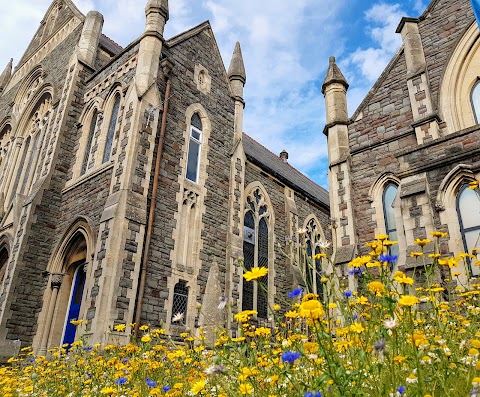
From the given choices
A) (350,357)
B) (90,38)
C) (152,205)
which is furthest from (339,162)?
(90,38)

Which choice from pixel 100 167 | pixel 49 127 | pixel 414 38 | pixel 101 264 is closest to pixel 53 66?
pixel 49 127

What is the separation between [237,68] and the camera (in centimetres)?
1666

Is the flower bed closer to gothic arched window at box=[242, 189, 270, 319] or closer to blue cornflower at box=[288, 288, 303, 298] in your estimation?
blue cornflower at box=[288, 288, 303, 298]

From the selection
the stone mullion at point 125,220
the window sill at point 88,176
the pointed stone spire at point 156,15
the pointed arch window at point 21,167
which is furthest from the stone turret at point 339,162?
the pointed arch window at point 21,167

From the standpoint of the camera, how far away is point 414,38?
1203 cm

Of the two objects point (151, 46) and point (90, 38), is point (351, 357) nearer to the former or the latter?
point (151, 46)

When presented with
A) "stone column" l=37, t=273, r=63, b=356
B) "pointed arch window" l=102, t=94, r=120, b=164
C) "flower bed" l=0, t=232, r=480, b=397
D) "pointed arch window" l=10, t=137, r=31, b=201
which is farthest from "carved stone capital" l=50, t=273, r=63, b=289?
"flower bed" l=0, t=232, r=480, b=397

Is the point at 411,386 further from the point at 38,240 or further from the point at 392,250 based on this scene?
the point at 38,240

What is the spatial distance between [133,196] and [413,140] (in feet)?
25.7

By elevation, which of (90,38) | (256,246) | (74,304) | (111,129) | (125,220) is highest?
(90,38)

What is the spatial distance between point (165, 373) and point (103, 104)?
37.6ft

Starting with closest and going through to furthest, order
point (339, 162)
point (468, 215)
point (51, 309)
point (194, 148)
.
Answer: point (468, 215) → point (51, 309) → point (339, 162) → point (194, 148)

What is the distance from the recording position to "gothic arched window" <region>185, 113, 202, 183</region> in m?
13.1

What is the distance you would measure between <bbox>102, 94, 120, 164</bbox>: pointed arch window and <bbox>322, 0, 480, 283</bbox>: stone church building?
23.0ft
